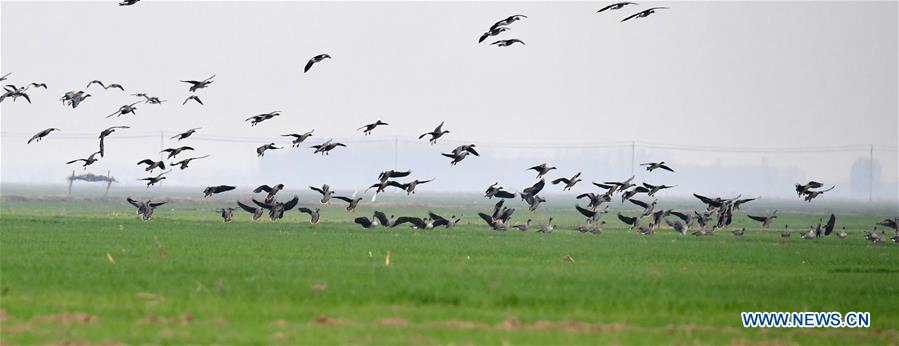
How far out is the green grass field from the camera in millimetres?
26984

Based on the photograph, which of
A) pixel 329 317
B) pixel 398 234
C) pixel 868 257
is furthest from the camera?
pixel 398 234

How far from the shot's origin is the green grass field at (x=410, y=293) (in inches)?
1062

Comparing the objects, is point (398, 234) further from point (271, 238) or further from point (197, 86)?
point (197, 86)

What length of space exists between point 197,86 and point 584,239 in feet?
71.2

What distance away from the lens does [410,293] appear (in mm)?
32812

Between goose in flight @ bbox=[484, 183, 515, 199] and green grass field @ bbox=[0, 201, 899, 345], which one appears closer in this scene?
green grass field @ bbox=[0, 201, 899, 345]

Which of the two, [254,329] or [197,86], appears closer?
[254,329]

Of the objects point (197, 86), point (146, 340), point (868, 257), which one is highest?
point (197, 86)

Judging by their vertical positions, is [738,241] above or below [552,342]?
above

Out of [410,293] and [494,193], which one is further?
[494,193]

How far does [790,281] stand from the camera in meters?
40.0

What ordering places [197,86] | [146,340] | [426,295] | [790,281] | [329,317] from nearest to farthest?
[146,340]
[329,317]
[426,295]
[790,281]
[197,86]

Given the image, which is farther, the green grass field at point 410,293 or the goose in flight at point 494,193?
the goose in flight at point 494,193

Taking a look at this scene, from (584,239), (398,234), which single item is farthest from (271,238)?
(584,239)
